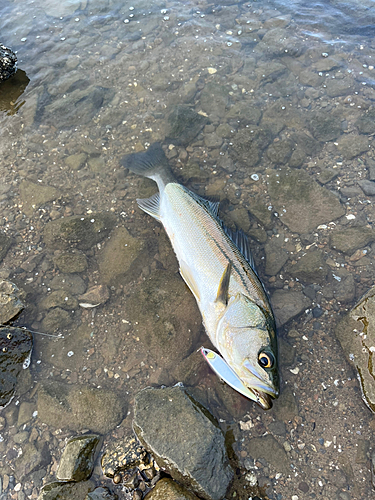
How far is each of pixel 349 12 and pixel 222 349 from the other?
→ 8.15 meters

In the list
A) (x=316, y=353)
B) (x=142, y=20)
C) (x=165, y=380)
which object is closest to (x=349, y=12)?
(x=142, y=20)

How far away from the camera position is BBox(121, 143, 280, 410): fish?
→ 2.91 m

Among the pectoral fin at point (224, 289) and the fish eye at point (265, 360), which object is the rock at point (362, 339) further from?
the pectoral fin at point (224, 289)

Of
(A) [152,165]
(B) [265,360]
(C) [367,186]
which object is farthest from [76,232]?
(C) [367,186]

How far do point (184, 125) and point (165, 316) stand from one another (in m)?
3.42

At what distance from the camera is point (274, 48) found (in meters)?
6.65

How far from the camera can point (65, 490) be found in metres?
2.86

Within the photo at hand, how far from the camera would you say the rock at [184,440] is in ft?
8.90

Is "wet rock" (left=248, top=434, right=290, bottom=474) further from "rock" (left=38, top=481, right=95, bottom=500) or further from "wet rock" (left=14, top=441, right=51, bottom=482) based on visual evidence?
"wet rock" (left=14, top=441, right=51, bottom=482)

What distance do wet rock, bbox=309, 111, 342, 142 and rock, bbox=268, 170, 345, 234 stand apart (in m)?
0.96

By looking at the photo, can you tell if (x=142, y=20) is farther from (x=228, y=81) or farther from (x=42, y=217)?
(x=42, y=217)

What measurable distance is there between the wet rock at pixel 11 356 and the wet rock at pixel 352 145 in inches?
212

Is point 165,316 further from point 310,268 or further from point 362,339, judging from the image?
point 362,339

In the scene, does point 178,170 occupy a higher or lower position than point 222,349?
higher
